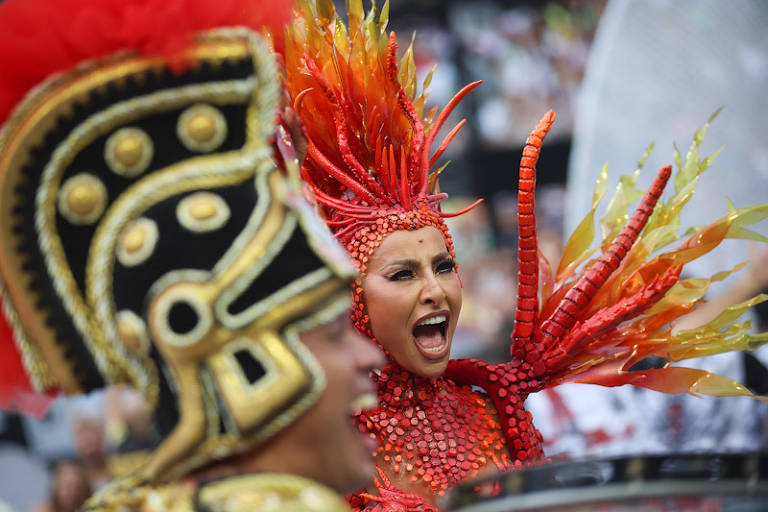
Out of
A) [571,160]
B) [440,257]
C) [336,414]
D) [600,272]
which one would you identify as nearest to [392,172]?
[440,257]

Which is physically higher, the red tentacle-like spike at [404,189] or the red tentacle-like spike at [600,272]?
the red tentacle-like spike at [404,189]

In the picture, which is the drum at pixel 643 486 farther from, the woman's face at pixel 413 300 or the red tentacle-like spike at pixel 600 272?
the red tentacle-like spike at pixel 600 272

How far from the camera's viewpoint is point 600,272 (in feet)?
7.87

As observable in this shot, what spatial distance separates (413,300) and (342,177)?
0.42 m

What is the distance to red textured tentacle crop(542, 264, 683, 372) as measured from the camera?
7.57 ft

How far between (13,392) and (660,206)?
1.89m

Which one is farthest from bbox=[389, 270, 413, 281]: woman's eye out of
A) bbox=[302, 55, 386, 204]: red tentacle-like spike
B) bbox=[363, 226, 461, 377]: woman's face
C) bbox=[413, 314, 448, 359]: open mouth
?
bbox=[302, 55, 386, 204]: red tentacle-like spike

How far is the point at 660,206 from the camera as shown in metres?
2.57

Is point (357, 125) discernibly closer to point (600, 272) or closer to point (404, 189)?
point (404, 189)

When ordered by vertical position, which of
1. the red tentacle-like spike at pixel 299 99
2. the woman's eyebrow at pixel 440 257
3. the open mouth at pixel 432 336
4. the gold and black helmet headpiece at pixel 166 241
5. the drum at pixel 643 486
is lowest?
the drum at pixel 643 486

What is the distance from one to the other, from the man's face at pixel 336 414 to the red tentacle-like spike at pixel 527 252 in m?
1.13

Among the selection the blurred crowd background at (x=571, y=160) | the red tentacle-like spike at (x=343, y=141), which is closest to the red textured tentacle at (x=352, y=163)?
the red tentacle-like spike at (x=343, y=141)

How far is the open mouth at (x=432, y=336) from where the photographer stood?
230 cm

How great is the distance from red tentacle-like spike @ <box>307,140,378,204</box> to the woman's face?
0.15m
